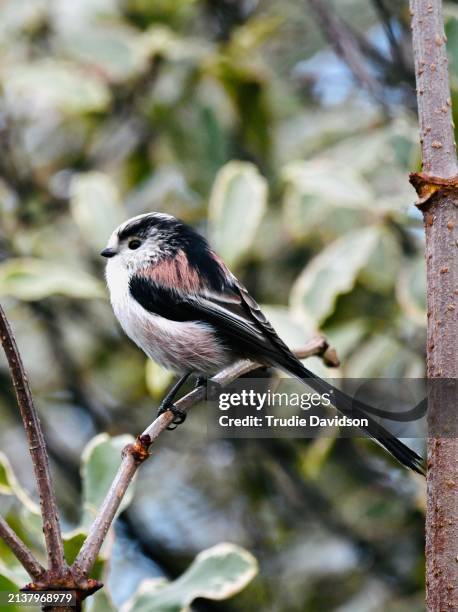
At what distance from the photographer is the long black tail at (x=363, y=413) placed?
49.2 inches

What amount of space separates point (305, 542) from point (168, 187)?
112 centimetres

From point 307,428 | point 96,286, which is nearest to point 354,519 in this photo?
point 307,428

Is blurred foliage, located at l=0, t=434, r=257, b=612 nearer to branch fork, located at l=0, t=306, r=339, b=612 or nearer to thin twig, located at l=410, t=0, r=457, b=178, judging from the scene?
branch fork, located at l=0, t=306, r=339, b=612

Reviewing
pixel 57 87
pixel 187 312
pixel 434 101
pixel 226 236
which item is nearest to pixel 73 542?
pixel 187 312

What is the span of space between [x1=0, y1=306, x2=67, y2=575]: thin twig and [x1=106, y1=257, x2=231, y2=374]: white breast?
2.66 feet

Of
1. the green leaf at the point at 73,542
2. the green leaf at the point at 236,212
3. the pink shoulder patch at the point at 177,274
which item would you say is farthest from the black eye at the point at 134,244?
the green leaf at the point at 73,542

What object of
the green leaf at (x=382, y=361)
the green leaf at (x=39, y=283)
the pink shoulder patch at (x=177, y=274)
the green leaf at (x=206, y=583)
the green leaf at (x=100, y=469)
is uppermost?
the green leaf at (x=39, y=283)

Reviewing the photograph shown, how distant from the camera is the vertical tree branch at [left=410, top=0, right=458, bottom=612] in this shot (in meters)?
0.98

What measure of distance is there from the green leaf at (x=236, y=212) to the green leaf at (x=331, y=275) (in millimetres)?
176

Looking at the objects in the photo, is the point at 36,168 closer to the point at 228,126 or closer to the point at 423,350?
the point at 228,126

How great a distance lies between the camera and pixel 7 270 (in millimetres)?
2152

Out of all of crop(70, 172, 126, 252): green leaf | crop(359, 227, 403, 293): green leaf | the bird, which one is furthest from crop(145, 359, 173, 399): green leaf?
crop(359, 227, 403, 293): green leaf

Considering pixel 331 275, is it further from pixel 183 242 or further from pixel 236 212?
pixel 183 242

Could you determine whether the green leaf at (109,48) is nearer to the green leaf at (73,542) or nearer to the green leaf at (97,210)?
the green leaf at (97,210)
